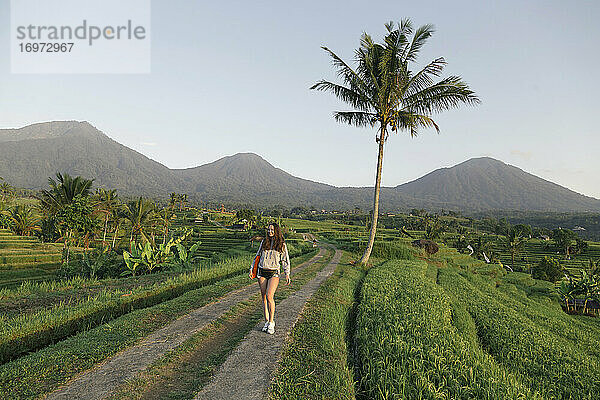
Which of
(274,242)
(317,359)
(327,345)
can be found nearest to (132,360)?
(317,359)

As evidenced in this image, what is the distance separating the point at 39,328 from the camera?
6062 millimetres

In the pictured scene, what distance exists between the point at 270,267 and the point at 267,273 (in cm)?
12

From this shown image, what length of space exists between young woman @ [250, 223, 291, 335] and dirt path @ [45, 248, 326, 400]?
4.57ft

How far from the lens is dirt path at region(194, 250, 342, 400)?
3.86m

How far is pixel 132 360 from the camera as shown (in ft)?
15.0

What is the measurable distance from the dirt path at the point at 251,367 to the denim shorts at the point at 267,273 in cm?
105

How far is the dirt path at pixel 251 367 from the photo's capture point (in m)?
3.86

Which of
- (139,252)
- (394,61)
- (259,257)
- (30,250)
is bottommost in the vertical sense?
(30,250)

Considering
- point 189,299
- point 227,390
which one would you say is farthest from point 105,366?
point 189,299

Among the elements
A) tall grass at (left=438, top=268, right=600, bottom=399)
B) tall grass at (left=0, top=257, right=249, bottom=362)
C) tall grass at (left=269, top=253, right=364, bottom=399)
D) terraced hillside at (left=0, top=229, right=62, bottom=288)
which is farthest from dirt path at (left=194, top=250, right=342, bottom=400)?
terraced hillside at (left=0, top=229, right=62, bottom=288)

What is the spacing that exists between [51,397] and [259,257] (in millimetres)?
3351

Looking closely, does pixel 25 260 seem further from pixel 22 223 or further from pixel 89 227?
pixel 22 223

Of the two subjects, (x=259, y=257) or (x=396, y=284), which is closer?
(x=259, y=257)

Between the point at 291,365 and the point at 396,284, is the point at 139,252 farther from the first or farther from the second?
the point at 291,365
